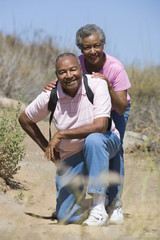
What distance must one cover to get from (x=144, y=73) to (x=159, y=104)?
1044mm

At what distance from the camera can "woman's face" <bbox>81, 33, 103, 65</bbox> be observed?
440cm

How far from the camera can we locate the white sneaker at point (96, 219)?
3.70 meters

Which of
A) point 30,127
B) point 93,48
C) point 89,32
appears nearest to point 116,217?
point 30,127

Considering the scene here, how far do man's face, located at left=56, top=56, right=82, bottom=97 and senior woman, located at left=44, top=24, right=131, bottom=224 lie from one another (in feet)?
0.79

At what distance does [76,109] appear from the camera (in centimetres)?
399

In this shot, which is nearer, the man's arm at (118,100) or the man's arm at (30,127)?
the man's arm at (118,100)

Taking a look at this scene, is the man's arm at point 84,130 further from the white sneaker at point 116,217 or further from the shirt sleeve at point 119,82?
the white sneaker at point 116,217

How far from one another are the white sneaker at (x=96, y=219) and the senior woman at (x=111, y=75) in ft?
1.28

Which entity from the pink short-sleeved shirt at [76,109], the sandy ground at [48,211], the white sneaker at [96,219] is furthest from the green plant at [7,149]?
the white sneaker at [96,219]

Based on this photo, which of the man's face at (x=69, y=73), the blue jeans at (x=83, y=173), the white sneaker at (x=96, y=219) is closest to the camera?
the white sneaker at (x=96, y=219)

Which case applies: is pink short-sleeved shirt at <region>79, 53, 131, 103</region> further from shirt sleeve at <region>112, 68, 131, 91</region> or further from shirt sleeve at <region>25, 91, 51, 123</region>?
shirt sleeve at <region>25, 91, 51, 123</region>

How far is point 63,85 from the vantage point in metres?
3.98

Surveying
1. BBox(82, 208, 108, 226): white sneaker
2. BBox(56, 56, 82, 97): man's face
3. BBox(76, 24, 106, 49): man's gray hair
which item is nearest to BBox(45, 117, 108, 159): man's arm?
BBox(56, 56, 82, 97): man's face

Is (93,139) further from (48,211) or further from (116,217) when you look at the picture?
(48,211)
